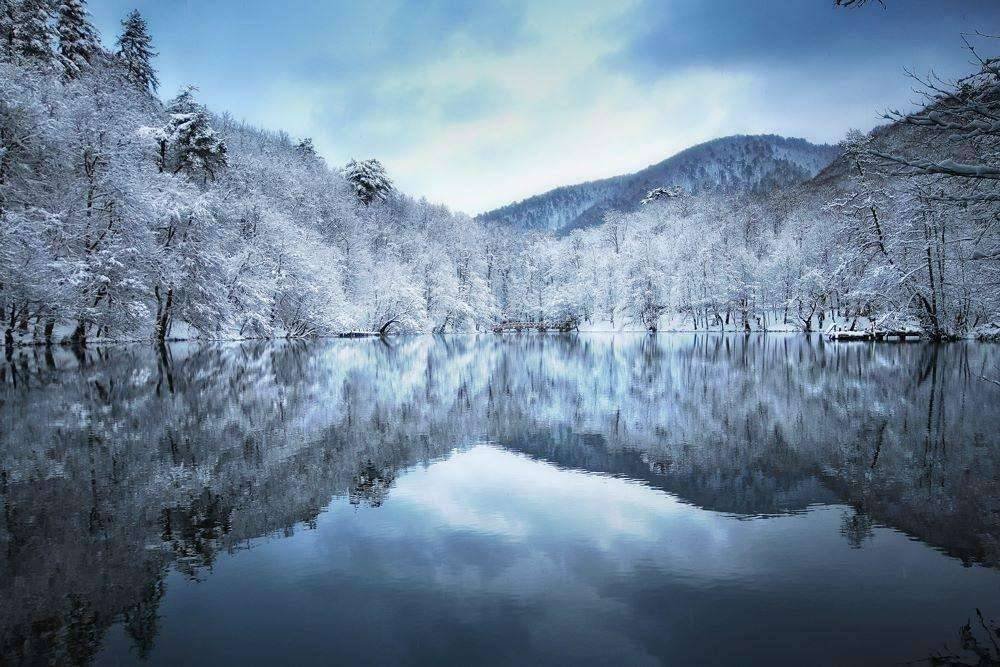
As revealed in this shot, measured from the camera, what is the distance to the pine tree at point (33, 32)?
144ft

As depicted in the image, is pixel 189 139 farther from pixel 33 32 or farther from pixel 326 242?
pixel 326 242

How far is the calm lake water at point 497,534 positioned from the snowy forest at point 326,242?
147 inches

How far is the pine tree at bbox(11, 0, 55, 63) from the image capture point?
144 ft

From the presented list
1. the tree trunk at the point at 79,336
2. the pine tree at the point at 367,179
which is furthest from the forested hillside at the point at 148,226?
the pine tree at the point at 367,179

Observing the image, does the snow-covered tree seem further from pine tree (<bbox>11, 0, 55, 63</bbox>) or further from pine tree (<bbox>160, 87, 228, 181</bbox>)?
pine tree (<bbox>11, 0, 55, 63</bbox>)

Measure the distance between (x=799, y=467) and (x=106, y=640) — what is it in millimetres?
8806

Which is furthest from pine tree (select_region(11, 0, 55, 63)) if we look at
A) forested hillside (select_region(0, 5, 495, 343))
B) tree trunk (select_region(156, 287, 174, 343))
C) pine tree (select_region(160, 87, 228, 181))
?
tree trunk (select_region(156, 287, 174, 343))

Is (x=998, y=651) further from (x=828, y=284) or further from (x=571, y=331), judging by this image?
(x=571, y=331)

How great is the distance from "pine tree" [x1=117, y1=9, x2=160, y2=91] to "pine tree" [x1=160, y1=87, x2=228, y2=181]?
694 inches

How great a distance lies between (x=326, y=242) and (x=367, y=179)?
30.0 meters

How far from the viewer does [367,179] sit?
10106 centimetres

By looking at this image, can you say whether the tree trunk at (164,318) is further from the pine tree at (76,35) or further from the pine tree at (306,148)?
the pine tree at (306,148)

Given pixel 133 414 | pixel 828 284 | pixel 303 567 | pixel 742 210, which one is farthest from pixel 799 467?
pixel 742 210

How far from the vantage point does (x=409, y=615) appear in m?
4.52
